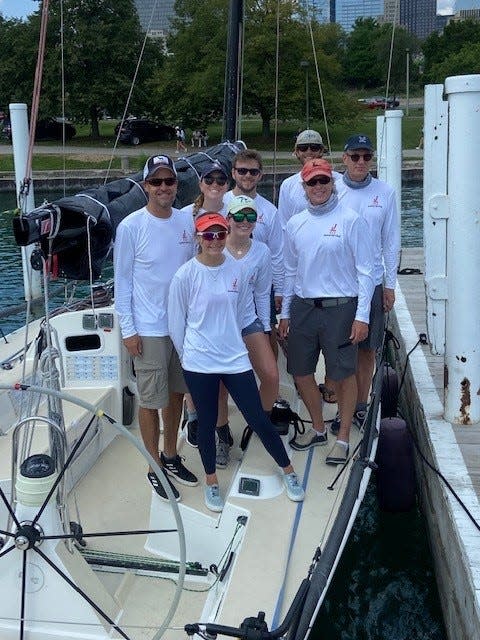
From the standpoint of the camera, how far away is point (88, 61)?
119 feet

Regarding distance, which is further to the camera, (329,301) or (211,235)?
(329,301)

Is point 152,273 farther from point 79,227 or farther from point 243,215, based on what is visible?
point 243,215

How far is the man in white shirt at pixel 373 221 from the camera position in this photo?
4.59 m

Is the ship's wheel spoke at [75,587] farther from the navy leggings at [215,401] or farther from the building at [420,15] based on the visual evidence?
the building at [420,15]

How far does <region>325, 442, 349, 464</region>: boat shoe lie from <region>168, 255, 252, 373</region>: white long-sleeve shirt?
961 mm

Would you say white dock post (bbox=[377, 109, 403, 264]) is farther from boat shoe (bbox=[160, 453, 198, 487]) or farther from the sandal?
boat shoe (bbox=[160, 453, 198, 487])

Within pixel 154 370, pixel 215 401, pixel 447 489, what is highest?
pixel 154 370

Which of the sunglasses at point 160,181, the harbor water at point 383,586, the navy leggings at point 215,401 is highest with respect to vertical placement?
the sunglasses at point 160,181

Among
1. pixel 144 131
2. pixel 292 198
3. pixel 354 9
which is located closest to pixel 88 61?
pixel 144 131

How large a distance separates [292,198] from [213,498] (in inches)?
81.1

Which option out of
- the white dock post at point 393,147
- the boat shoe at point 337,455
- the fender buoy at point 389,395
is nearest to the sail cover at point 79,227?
the boat shoe at point 337,455

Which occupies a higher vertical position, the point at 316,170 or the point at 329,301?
the point at 316,170

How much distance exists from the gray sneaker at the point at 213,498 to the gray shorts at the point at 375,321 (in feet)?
4.27

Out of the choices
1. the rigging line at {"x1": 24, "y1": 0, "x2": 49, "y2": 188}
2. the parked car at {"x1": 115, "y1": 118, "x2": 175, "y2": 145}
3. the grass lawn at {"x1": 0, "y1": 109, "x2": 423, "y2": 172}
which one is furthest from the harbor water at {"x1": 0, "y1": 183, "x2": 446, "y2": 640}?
the parked car at {"x1": 115, "y1": 118, "x2": 175, "y2": 145}
